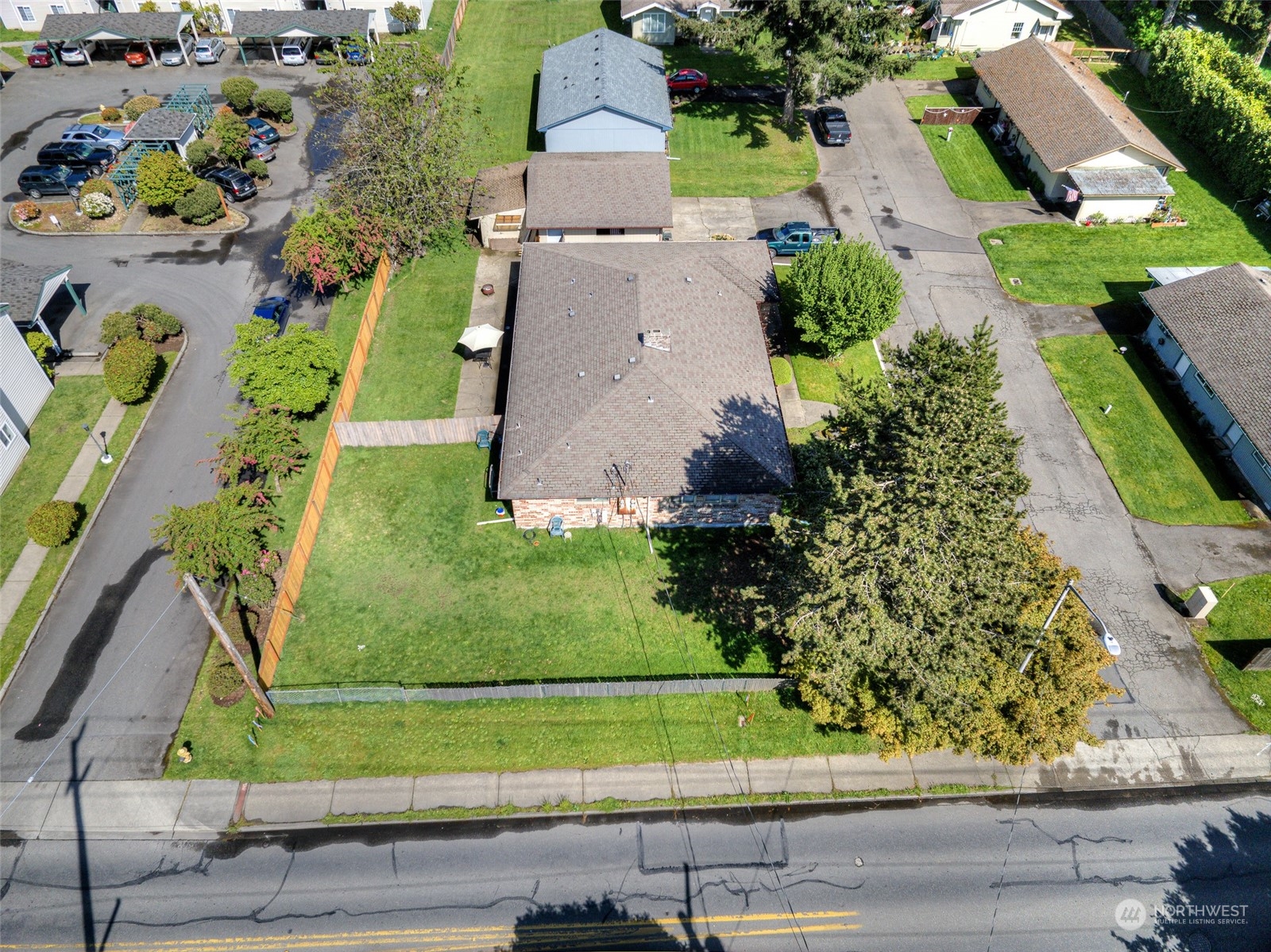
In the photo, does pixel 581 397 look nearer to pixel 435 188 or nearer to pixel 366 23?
pixel 435 188

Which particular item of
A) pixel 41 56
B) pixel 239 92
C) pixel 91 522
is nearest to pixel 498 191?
pixel 239 92

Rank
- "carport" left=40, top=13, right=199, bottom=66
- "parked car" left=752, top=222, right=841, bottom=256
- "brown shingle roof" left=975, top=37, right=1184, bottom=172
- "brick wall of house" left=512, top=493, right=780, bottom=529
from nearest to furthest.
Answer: "brick wall of house" left=512, top=493, right=780, bottom=529
"parked car" left=752, top=222, right=841, bottom=256
"brown shingle roof" left=975, top=37, right=1184, bottom=172
"carport" left=40, top=13, right=199, bottom=66

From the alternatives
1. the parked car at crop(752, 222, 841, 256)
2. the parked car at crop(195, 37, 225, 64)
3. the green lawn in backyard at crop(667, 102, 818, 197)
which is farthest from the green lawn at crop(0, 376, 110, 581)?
the parked car at crop(195, 37, 225, 64)

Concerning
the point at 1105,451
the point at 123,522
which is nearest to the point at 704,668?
the point at 1105,451

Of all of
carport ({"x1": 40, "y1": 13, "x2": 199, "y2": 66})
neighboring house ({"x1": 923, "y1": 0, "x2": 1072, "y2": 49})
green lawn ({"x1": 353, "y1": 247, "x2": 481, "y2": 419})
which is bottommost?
green lawn ({"x1": 353, "y1": 247, "x2": 481, "y2": 419})

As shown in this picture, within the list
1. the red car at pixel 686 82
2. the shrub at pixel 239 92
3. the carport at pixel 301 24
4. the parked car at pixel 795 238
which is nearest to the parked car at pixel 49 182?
the shrub at pixel 239 92

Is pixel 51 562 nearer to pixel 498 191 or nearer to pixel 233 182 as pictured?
pixel 233 182

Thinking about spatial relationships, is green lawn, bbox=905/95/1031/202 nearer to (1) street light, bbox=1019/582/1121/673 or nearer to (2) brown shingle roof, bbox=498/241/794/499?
(2) brown shingle roof, bbox=498/241/794/499

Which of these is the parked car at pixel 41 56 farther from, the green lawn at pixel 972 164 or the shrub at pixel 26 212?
the green lawn at pixel 972 164
